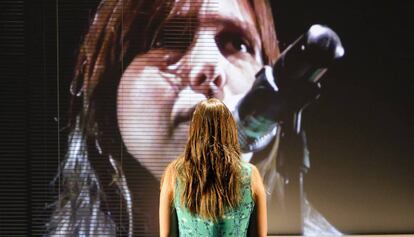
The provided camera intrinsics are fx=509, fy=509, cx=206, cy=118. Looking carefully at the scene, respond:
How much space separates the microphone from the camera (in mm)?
3283

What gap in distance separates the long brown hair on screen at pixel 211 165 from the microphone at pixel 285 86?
5.50ft

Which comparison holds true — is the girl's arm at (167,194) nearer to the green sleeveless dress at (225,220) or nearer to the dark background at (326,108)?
the green sleeveless dress at (225,220)

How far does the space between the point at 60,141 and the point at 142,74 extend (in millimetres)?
698

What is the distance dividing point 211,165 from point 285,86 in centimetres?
180

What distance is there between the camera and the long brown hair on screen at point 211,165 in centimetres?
157

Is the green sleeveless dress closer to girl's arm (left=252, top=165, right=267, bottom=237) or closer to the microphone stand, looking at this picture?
girl's arm (left=252, top=165, right=267, bottom=237)

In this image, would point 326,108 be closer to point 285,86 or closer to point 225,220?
point 285,86

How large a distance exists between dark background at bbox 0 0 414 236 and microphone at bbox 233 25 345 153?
0.21ft

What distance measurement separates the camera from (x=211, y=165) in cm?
159

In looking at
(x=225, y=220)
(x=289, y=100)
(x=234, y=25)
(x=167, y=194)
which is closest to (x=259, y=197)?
(x=225, y=220)

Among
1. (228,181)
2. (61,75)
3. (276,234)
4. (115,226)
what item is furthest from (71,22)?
A: (228,181)

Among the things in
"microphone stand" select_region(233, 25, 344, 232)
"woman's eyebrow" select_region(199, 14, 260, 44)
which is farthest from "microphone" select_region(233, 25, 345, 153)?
"woman's eyebrow" select_region(199, 14, 260, 44)

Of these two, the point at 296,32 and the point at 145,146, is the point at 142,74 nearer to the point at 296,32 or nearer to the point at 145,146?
the point at 145,146

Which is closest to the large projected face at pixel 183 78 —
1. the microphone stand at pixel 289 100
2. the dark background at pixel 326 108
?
the microphone stand at pixel 289 100
